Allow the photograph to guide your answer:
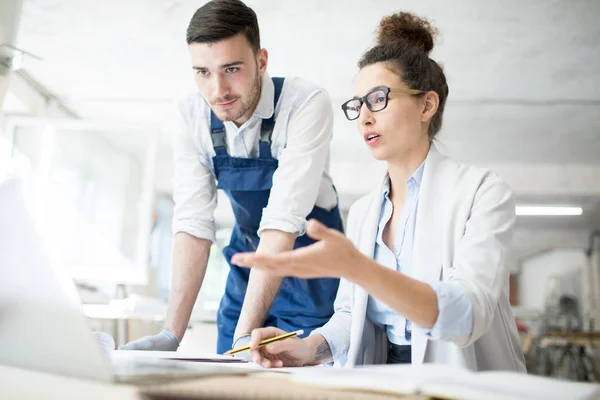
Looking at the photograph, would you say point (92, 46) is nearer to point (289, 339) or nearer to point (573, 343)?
point (289, 339)

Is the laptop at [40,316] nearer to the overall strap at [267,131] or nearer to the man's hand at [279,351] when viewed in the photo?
the man's hand at [279,351]

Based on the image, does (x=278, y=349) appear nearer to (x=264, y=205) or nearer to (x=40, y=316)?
(x=40, y=316)

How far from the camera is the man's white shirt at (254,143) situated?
67.9 inches

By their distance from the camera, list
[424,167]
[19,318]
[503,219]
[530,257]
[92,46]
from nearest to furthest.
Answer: [19,318] < [503,219] < [424,167] < [92,46] < [530,257]

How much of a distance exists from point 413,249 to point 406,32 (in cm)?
61

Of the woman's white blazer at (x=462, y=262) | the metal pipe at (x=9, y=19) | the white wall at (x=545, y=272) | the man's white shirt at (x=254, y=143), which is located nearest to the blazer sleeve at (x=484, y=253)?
the woman's white blazer at (x=462, y=262)

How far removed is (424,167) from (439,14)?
3309 mm

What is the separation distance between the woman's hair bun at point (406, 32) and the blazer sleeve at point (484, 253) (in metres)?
0.48

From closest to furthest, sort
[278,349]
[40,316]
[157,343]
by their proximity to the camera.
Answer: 1. [40,316]
2. [278,349]
3. [157,343]

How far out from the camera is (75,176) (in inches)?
241

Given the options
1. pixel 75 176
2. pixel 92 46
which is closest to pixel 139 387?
pixel 92 46

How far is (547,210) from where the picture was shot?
948 cm

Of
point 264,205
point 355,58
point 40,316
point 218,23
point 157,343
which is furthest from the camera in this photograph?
point 355,58

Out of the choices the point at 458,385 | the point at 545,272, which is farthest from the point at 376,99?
the point at 545,272
